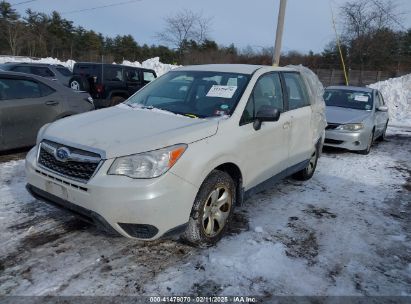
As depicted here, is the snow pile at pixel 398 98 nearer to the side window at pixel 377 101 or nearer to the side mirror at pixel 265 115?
the side window at pixel 377 101

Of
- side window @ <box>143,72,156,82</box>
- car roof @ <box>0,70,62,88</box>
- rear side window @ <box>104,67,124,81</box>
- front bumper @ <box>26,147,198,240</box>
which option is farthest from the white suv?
side window @ <box>143,72,156,82</box>

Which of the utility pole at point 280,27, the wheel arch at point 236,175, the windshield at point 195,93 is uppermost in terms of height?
the utility pole at point 280,27

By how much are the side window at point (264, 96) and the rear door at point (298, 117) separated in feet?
0.65

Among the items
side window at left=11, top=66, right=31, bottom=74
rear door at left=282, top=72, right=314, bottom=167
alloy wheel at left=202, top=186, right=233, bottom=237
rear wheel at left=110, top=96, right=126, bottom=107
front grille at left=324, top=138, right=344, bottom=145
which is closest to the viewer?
alloy wheel at left=202, top=186, right=233, bottom=237

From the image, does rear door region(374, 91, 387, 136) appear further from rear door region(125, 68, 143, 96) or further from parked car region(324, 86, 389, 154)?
rear door region(125, 68, 143, 96)

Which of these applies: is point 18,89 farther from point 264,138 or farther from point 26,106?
point 264,138

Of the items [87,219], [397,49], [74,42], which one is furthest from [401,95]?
[74,42]

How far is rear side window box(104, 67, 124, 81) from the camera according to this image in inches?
484

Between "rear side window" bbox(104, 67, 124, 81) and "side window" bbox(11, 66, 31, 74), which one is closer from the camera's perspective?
"rear side window" bbox(104, 67, 124, 81)

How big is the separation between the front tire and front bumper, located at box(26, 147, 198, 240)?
0.57 feet

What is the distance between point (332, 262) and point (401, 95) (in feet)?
61.1

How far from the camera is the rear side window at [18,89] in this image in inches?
240

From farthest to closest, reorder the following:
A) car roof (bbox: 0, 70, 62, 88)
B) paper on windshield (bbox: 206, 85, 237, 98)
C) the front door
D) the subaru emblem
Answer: car roof (bbox: 0, 70, 62, 88) < paper on windshield (bbox: 206, 85, 237, 98) < the front door < the subaru emblem

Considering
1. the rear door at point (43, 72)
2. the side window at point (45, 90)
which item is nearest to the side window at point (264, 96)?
the side window at point (45, 90)
